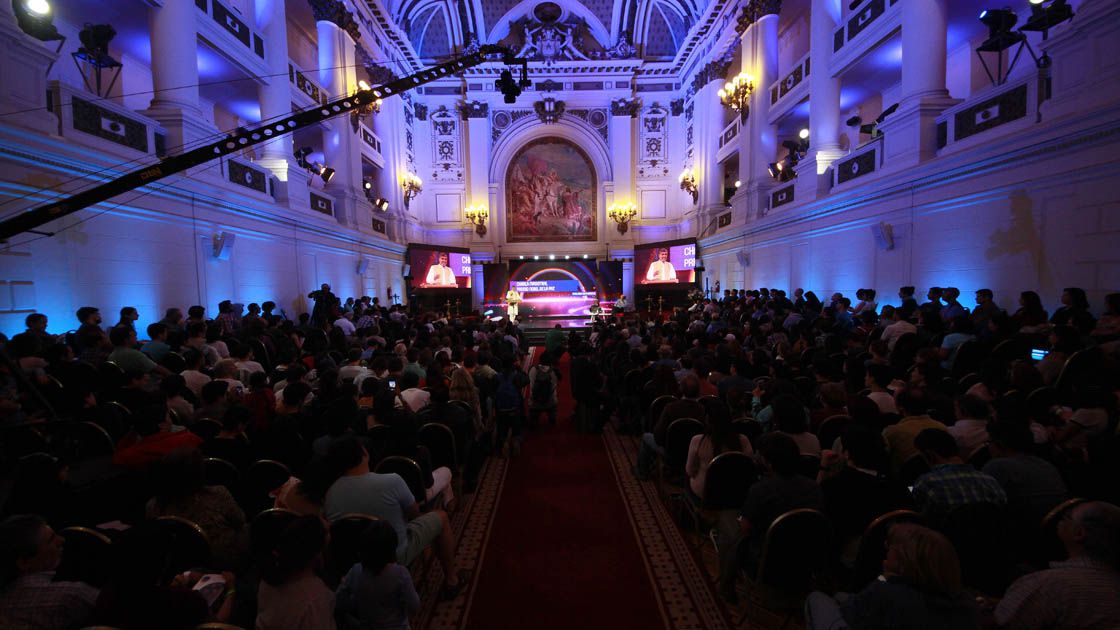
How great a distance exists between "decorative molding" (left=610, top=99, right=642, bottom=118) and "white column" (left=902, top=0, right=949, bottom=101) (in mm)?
11863

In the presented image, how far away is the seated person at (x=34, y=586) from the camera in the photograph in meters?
1.41

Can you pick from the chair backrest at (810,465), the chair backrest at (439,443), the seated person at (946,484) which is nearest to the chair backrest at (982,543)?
the seated person at (946,484)

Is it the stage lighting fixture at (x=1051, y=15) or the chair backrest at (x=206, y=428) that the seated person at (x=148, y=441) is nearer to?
the chair backrest at (x=206, y=428)

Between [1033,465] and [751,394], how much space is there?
2131mm

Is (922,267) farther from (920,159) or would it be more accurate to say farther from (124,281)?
(124,281)

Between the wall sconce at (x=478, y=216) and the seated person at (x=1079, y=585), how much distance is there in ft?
59.8

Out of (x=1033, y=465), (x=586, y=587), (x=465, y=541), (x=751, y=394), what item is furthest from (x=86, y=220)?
(x=1033, y=465)

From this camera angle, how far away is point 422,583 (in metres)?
2.85

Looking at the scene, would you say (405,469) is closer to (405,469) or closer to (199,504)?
(405,469)

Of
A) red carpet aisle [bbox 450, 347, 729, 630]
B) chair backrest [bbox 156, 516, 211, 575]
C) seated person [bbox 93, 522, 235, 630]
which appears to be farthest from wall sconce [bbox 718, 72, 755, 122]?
seated person [bbox 93, 522, 235, 630]

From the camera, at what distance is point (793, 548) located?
2020mm

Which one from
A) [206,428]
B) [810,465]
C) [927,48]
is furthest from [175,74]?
[927,48]

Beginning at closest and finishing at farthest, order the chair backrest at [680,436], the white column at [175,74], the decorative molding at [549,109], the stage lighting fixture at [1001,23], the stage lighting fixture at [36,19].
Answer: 1. the chair backrest at [680,436]
2. the stage lighting fixture at [36,19]
3. the stage lighting fixture at [1001,23]
4. the white column at [175,74]
5. the decorative molding at [549,109]

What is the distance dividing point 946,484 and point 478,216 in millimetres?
17934
